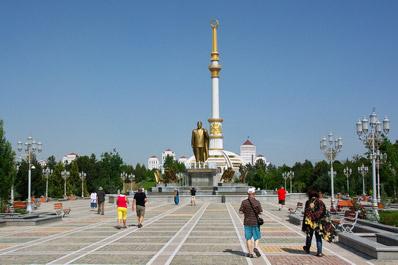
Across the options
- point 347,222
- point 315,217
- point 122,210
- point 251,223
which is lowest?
point 347,222

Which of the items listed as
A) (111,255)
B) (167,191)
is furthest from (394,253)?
(167,191)

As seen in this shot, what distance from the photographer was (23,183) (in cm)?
5931

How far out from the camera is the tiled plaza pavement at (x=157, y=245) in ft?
35.6

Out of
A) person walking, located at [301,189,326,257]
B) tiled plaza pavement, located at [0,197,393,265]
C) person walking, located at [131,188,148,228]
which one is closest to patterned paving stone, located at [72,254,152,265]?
tiled plaza pavement, located at [0,197,393,265]

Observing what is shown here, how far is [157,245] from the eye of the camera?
1310 cm

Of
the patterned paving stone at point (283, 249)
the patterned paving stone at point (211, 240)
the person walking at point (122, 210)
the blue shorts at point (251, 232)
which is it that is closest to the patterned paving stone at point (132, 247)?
the patterned paving stone at point (211, 240)

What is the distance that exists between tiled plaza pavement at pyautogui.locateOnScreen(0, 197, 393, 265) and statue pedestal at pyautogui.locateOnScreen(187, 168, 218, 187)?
86.3 feet

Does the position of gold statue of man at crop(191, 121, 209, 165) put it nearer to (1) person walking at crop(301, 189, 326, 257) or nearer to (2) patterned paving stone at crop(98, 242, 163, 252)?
(2) patterned paving stone at crop(98, 242, 163, 252)

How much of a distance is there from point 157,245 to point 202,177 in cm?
3248

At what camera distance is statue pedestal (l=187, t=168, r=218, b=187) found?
4534 centimetres

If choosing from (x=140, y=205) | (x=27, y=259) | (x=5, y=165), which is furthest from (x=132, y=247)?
(x=5, y=165)

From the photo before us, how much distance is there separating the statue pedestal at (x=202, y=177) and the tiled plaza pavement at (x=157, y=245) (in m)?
26.3

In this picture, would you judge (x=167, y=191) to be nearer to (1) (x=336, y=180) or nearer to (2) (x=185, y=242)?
(1) (x=336, y=180)

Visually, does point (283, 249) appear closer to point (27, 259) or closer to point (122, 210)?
point (27, 259)
